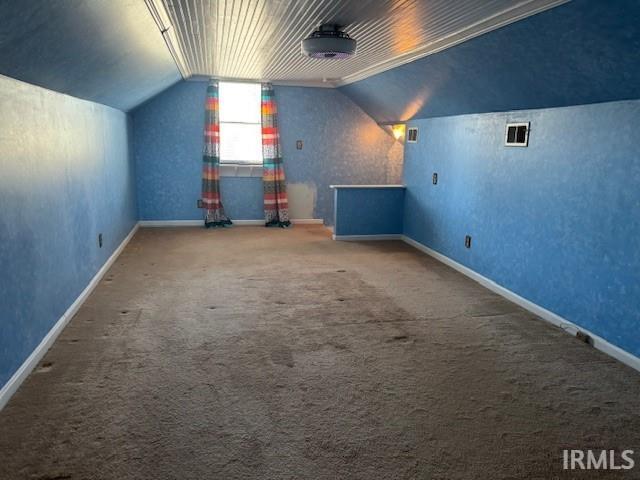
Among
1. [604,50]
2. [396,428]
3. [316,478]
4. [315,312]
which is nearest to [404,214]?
[315,312]

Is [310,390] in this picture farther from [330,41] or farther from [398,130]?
[398,130]

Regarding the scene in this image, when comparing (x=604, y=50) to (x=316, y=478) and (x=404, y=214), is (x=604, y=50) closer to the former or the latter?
(x=316, y=478)

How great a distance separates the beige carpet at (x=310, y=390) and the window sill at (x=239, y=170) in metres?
2.85

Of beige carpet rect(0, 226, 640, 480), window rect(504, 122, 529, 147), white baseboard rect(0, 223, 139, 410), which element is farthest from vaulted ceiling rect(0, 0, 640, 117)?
beige carpet rect(0, 226, 640, 480)

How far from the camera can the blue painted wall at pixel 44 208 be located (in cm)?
228

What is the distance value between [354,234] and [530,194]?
2602 millimetres

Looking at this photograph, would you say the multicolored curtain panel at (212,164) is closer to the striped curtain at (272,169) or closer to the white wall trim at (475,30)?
the striped curtain at (272,169)

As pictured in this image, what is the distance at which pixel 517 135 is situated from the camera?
370 centimetres

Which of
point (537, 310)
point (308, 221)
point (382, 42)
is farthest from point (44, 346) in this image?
point (308, 221)

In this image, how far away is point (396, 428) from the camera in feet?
6.93

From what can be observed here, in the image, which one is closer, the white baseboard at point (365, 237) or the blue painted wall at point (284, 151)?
the white baseboard at point (365, 237)

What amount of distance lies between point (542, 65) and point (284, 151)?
4.22 m

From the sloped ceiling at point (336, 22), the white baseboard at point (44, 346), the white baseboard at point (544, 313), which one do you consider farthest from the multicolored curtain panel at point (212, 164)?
the white baseboard at point (544, 313)

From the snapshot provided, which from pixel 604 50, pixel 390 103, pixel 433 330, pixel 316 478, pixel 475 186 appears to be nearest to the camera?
pixel 316 478
